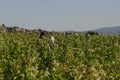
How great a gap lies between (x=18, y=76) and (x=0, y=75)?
1.60ft

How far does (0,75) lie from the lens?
1336 cm

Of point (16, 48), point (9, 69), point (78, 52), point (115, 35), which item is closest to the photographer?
point (9, 69)

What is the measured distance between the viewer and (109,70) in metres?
15.5

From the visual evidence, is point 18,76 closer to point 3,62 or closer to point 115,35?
point 3,62

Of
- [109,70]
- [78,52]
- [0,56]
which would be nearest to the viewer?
[109,70]

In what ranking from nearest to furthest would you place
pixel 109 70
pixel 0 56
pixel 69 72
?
1. pixel 69 72
2. pixel 109 70
3. pixel 0 56

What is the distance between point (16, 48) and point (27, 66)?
6805mm

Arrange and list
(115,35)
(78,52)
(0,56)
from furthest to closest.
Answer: (115,35) < (78,52) < (0,56)

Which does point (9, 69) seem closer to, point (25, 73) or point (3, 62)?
point (25, 73)

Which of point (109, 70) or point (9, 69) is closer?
point (9, 69)

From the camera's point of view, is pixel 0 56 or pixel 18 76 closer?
pixel 18 76

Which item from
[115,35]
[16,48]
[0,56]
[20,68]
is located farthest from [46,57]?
[115,35]

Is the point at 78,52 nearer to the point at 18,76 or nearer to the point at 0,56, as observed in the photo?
the point at 0,56

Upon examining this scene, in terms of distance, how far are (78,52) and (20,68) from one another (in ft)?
31.6
